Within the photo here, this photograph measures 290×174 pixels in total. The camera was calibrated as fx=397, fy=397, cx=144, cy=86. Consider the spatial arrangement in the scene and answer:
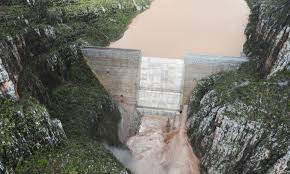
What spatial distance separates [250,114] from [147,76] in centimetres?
1701

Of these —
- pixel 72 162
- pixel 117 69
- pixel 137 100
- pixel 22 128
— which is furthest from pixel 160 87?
pixel 22 128

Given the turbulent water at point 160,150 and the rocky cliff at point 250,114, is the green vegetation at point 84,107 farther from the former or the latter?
the rocky cliff at point 250,114

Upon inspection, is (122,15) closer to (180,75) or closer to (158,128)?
(180,75)

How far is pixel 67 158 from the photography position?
3450cm

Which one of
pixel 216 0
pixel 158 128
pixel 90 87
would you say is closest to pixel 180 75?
pixel 158 128

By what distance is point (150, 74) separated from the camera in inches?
2051

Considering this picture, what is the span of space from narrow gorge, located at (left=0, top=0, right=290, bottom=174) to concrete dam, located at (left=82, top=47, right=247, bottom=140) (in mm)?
131

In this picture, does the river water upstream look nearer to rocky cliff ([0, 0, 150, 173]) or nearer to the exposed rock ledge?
the exposed rock ledge

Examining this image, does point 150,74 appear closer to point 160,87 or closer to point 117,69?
point 160,87

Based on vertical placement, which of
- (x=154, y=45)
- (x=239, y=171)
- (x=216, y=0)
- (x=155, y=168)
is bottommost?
(x=155, y=168)

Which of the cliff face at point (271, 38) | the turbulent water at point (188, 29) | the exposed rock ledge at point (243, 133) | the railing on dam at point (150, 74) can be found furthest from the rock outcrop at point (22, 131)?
the turbulent water at point (188, 29)

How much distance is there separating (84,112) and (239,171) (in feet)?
59.3

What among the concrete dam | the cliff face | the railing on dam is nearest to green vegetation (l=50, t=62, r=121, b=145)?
the concrete dam

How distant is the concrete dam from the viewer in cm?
5075
